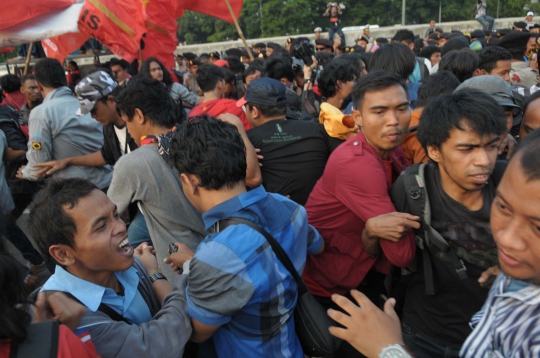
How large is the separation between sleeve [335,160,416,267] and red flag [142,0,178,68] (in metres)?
5.86

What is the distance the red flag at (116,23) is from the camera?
605cm

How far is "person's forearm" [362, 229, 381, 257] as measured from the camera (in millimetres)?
2012

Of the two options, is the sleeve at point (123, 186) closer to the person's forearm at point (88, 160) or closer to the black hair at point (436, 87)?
the person's forearm at point (88, 160)

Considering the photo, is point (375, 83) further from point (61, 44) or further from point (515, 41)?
point (61, 44)

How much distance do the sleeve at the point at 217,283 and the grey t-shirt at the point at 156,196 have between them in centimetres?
93

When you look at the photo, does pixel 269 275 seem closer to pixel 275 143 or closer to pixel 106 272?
pixel 106 272

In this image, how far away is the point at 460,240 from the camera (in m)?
1.77

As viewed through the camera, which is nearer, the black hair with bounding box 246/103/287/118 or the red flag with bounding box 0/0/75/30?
the black hair with bounding box 246/103/287/118

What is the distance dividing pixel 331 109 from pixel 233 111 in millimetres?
1115

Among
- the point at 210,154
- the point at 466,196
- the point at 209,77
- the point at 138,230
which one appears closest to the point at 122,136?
the point at 138,230

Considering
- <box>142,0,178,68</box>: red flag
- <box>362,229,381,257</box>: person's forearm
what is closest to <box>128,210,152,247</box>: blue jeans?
<box>362,229,381,257</box>: person's forearm

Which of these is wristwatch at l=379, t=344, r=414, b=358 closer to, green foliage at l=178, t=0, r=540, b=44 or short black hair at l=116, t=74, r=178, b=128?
short black hair at l=116, t=74, r=178, b=128

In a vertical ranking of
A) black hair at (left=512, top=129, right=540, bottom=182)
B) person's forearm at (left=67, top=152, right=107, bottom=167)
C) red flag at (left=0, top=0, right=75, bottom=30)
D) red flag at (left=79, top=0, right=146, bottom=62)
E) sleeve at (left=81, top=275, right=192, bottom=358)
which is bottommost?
person's forearm at (left=67, top=152, right=107, bottom=167)

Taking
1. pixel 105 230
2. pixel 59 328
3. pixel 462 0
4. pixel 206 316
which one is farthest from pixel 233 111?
pixel 462 0
